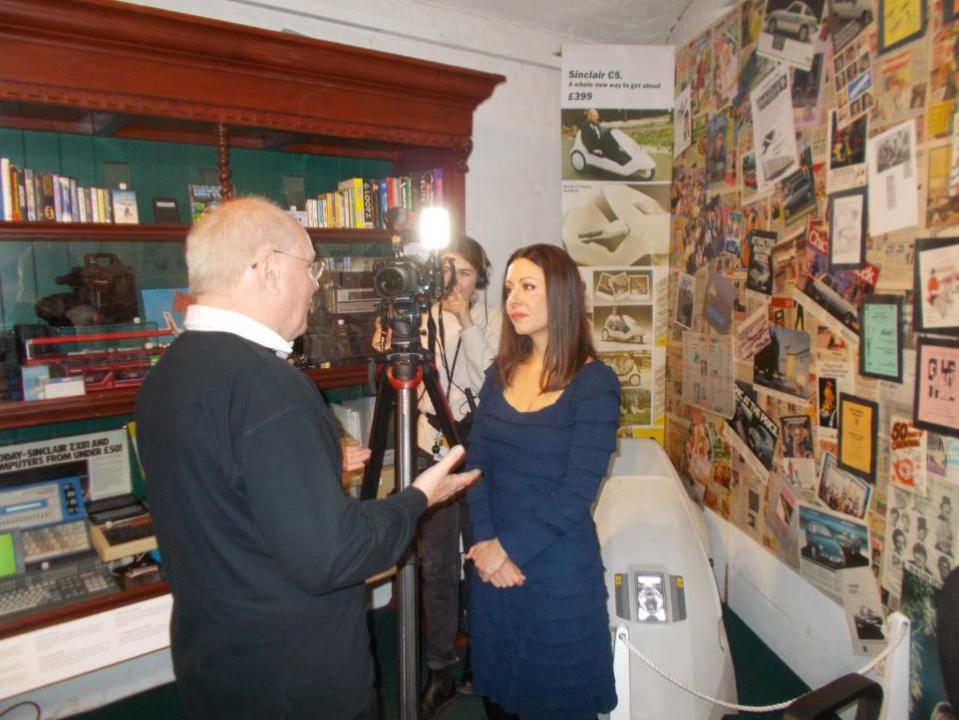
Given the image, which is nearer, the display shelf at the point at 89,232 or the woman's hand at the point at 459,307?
the display shelf at the point at 89,232

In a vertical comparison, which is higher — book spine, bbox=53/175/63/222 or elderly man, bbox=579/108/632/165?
elderly man, bbox=579/108/632/165

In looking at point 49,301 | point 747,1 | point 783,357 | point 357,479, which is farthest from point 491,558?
point 747,1

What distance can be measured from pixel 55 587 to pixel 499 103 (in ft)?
8.97

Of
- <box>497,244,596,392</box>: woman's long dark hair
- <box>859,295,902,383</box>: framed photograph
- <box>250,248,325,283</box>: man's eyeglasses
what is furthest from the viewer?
<box>859,295,902,383</box>: framed photograph

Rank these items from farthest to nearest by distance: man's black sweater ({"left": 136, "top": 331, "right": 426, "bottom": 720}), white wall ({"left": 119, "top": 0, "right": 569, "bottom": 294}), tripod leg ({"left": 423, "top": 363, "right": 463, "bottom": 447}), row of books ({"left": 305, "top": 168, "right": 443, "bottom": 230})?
white wall ({"left": 119, "top": 0, "right": 569, "bottom": 294}), row of books ({"left": 305, "top": 168, "right": 443, "bottom": 230}), tripod leg ({"left": 423, "top": 363, "right": 463, "bottom": 447}), man's black sweater ({"left": 136, "top": 331, "right": 426, "bottom": 720})

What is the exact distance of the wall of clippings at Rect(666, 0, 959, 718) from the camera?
1630mm

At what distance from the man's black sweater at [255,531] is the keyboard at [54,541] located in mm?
1244

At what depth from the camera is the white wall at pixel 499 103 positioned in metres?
2.80

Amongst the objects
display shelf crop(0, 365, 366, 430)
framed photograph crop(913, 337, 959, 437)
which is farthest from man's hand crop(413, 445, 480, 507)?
framed photograph crop(913, 337, 959, 437)

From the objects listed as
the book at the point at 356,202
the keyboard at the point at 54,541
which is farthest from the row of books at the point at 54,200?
the keyboard at the point at 54,541

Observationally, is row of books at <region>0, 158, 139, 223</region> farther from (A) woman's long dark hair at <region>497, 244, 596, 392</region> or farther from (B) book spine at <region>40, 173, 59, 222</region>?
(A) woman's long dark hair at <region>497, 244, 596, 392</region>

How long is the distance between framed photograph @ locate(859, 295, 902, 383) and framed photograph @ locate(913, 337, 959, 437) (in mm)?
77

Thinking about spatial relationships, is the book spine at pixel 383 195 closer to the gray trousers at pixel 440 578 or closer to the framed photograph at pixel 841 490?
the gray trousers at pixel 440 578

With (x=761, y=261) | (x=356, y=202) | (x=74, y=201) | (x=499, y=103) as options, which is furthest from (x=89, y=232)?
(x=761, y=261)
